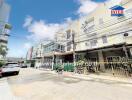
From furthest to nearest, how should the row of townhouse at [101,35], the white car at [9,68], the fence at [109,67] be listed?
the white car at [9,68] → the row of townhouse at [101,35] → the fence at [109,67]

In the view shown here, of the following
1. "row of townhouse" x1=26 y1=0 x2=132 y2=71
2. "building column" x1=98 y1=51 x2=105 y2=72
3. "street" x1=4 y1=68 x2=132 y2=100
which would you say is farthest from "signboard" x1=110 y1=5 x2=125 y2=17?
"street" x1=4 y1=68 x2=132 y2=100

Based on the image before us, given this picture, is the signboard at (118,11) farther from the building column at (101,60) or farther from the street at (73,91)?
the street at (73,91)

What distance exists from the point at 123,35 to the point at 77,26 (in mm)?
10839

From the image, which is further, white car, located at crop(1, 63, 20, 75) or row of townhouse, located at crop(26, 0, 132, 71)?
white car, located at crop(1, 63, 20, 75)

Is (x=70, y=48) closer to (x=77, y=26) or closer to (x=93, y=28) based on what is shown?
(x=77, y=26)

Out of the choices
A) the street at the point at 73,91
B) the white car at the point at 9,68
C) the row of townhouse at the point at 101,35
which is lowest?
the street at the point at 73,91

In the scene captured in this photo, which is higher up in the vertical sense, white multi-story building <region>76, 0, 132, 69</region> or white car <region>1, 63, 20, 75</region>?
white multi-story building <region>76, 0, 132, 69</region>

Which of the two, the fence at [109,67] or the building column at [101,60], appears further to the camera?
the building column at [101,60]

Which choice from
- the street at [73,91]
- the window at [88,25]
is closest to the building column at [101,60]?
the window at [88,25]

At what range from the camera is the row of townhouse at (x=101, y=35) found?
13594 millimetres

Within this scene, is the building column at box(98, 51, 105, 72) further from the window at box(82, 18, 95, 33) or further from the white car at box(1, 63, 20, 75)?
the white car at box(1, 63, 20, 75)

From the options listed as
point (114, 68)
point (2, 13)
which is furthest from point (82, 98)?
point (2, 13)

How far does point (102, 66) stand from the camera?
15.3m

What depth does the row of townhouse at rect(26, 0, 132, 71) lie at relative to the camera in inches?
535
